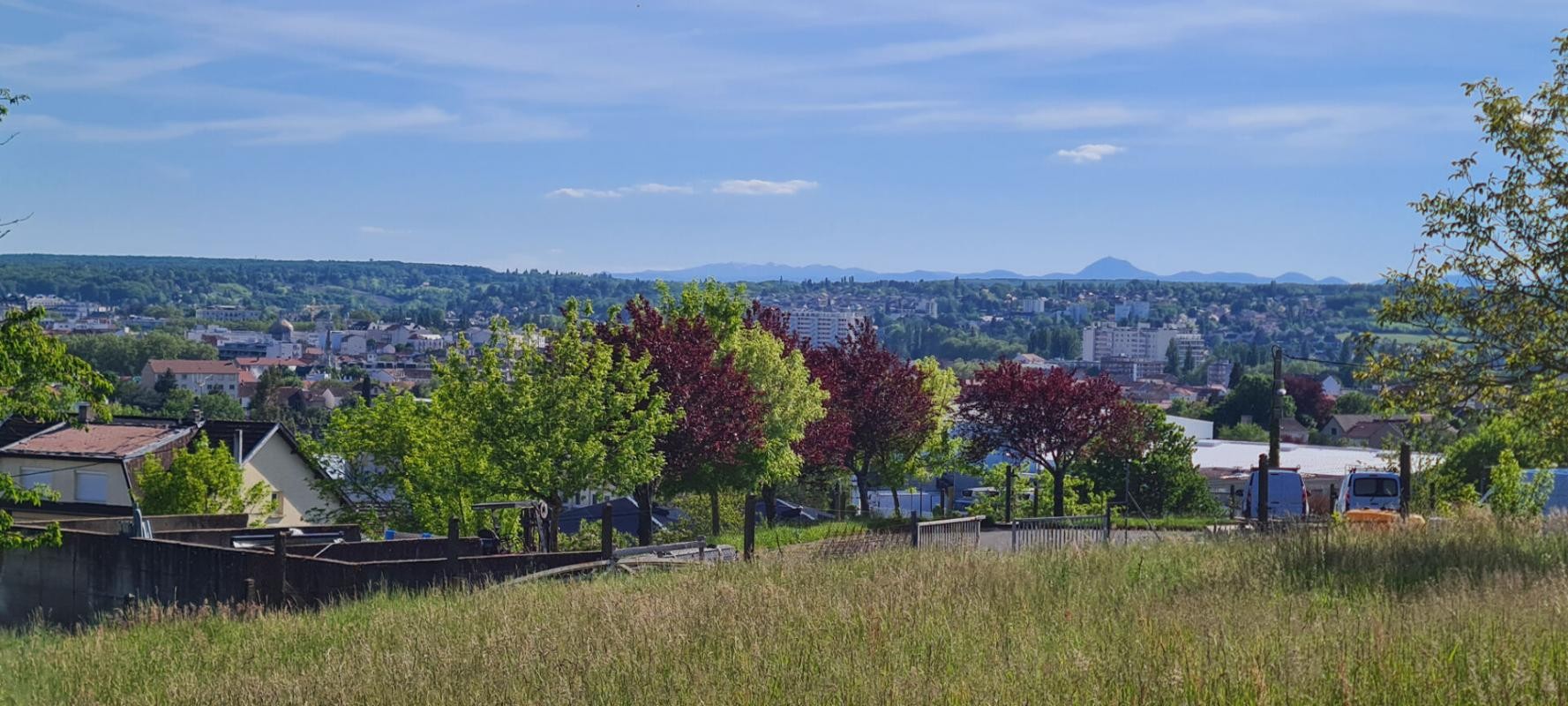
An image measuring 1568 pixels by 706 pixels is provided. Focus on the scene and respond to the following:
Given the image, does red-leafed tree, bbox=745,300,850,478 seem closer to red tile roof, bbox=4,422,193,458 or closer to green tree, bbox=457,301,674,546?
green tree, bbox=457,301,674,546

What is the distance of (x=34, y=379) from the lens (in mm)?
16781

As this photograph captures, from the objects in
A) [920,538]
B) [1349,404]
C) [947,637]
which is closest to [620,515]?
[920,538]

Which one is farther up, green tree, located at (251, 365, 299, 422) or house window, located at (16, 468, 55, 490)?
house window, located at (16, 468, 55, 490)

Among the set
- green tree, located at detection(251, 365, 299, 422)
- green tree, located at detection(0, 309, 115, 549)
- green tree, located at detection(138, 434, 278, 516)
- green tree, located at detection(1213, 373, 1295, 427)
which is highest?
green tree, located at detection(0, 309, 115, 549)

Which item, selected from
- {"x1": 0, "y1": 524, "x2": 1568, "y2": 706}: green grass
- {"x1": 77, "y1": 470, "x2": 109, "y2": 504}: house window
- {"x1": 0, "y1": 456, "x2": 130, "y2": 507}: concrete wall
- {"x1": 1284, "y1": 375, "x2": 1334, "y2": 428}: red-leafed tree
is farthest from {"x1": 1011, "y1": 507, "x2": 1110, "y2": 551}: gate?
{"x1": 1284, "y1": 375, "x2": 1334, "y2": 428}: red-leafed tree

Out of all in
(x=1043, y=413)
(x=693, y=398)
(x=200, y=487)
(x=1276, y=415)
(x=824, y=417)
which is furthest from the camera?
(x=200, y=487)

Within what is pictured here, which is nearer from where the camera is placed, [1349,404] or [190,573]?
[190,573]

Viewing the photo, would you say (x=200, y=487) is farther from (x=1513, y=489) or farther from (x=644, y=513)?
(x=1513, y=489)

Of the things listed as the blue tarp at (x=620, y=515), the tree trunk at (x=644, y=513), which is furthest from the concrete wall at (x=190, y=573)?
the blue tarp at (x=620, y=515)

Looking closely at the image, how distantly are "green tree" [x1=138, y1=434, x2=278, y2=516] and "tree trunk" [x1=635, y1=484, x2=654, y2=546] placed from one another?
49.3ft

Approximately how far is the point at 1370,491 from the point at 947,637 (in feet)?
79.0

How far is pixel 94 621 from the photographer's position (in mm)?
21547

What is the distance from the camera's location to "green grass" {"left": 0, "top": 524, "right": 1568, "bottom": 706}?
6508 millimetres

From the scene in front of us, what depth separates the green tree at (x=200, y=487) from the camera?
3897 centimetres
